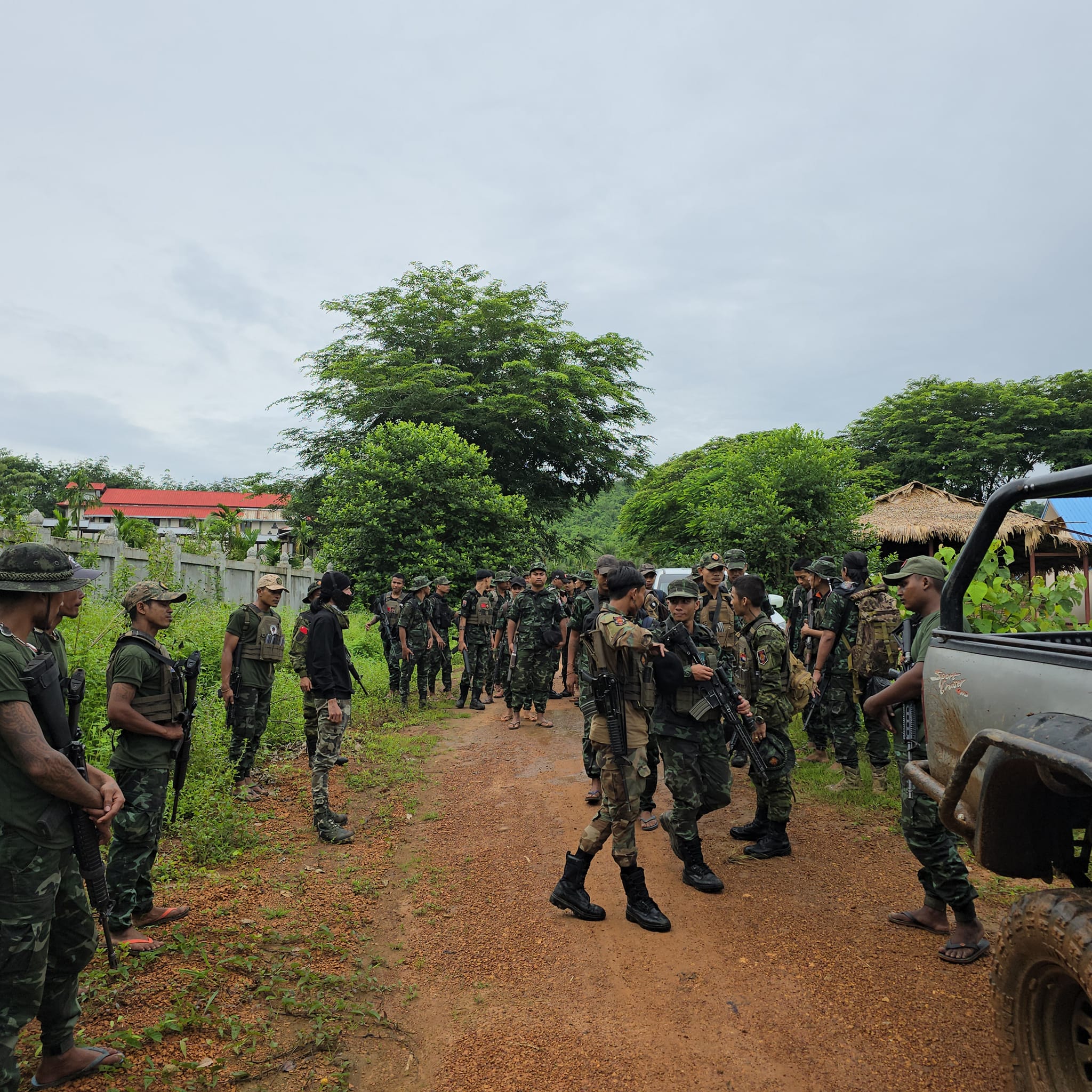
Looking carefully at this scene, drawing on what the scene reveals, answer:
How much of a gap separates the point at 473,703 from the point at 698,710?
6.85 m

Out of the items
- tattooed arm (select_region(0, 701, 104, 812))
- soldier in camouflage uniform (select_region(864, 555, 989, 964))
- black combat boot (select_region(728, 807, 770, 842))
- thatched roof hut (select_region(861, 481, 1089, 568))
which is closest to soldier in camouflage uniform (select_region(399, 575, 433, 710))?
black combat boot (select_region(728, 807, 770, 842))

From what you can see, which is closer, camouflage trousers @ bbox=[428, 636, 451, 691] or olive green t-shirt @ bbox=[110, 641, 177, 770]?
olive green t-shirt @ bbox=[110, 641, 177, 770]

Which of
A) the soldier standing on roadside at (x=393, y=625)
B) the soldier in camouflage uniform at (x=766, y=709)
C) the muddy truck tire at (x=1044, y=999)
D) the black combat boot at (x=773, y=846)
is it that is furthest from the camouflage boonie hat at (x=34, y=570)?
the soldier standing on roadside at (x=393, y=625)

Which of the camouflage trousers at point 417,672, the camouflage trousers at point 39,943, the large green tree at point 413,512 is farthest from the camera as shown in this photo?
the large green tree at point 413,512

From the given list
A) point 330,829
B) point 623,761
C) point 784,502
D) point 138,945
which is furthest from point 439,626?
point 138,945

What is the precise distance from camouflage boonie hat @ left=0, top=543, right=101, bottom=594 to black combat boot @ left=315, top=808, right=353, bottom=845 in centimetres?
338

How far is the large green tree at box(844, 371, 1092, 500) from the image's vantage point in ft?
92.9

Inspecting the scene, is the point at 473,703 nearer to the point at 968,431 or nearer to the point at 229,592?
the point at 229,592

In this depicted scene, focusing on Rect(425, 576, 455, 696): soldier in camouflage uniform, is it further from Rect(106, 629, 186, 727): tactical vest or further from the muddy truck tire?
the muddy truck tire

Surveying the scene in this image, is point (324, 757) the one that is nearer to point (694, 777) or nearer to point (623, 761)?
point (623, 761)

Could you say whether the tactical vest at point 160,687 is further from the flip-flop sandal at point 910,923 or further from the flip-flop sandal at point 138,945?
the flip-flop sandal at point 910,923

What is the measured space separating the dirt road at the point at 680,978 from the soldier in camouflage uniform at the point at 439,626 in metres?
5.66

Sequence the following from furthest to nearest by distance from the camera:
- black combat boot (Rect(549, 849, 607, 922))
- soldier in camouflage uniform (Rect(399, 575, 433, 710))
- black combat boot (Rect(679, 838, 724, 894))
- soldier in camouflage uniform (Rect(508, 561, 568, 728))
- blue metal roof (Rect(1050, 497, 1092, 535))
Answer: blue metal roof (Rect(1050, 497, 1092, 535)) → soldier in camouflage uniform (Rect(399, 575, 433, 710)) → soldier in camouflage uniform (Rect(508, 561, 568, 728)) → black combat boot (Rect(679, 838, 724, 894)) → black combat boot (Rect(549, 849, 607, 922))

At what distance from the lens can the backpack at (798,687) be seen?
5129mm
